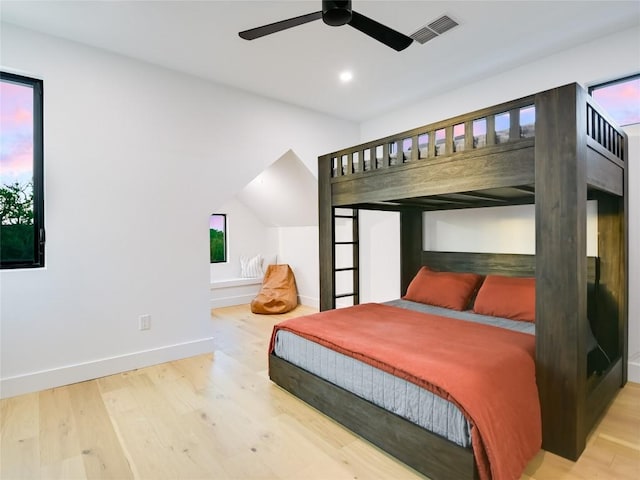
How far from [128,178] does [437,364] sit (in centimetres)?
277

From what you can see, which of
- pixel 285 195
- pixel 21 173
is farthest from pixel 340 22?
pixel 285 195

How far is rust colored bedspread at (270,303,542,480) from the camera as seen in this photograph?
1.45 m

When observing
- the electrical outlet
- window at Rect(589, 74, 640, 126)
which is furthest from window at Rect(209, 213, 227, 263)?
window at Rect(589, 74, 640, 126)

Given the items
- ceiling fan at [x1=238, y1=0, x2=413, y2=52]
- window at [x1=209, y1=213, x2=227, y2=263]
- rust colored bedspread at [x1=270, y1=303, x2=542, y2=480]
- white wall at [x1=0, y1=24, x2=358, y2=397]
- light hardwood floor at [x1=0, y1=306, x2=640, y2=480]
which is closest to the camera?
rust colored bedspread at [x1=270, y1=303, x2=542, y2=480]

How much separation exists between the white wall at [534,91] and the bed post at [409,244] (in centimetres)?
19

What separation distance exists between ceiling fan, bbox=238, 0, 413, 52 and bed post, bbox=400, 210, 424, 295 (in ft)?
Answer: 7.10

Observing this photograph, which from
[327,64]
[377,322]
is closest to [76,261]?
[377,322]

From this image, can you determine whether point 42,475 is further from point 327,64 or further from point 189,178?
point 327,64

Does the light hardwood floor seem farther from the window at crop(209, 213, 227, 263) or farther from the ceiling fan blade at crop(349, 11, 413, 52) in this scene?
the window at crop(209, 213, 227, 263)

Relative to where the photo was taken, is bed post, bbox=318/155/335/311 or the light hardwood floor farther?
bed post, bbox=318/155/335/311

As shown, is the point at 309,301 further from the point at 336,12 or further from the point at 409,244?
the point at 336,12

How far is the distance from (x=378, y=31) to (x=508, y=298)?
212cm

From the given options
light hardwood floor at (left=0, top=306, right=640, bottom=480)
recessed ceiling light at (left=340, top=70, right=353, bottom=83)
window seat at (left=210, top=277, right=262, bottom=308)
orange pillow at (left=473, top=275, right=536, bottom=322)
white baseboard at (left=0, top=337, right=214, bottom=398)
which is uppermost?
recessed ceiling light at (left=340, top=70, right=353, bottom=83)

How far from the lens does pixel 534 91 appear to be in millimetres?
3066
